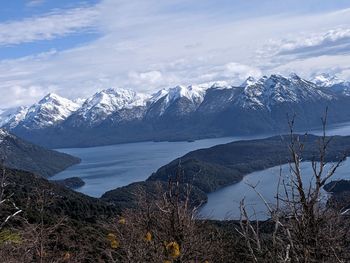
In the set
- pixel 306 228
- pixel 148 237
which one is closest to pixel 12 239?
pixel 148 237

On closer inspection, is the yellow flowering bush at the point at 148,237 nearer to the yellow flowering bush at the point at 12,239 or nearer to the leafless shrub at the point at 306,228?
the yellow flowering bush at the point at 12,239

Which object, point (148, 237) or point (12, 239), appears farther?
point (12, 239)

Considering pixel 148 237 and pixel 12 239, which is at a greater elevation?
pixel 148 237

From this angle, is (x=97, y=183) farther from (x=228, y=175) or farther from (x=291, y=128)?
(x=291, y=128)

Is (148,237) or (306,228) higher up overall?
(306,228)

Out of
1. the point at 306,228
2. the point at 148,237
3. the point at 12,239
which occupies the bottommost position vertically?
the point at 12,239

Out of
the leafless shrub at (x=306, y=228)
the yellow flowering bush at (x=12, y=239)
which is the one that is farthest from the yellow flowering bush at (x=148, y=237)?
the leafless shrub at (x=306, y=228)

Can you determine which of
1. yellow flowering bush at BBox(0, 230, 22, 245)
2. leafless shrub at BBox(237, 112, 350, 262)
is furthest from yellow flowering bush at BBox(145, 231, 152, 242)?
leafless shrub at BBox(237, 112, 350, 262)

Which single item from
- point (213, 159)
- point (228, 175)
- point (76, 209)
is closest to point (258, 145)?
point (213, 159)

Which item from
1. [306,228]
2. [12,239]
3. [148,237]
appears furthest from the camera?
[12,239]

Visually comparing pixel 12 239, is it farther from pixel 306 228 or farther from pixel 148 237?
pixel 306 228

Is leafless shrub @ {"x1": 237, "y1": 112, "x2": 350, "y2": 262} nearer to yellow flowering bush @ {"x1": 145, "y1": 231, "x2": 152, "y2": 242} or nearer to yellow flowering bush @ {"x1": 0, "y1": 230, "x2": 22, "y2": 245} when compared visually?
yellow flowering bush @ {"x1": 145, "y1": 231, "x2": 152, "y2": 242}

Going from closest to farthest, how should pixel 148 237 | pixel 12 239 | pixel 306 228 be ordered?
1. pixel 306 228
2. pixel 148 237
3. pixel 12 239

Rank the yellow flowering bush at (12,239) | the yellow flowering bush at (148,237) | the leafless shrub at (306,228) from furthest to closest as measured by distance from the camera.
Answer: the yellow flowering bush at (12,239)
the yellow flowering bush at (148,237)
the leafless shrub at (306,228)
